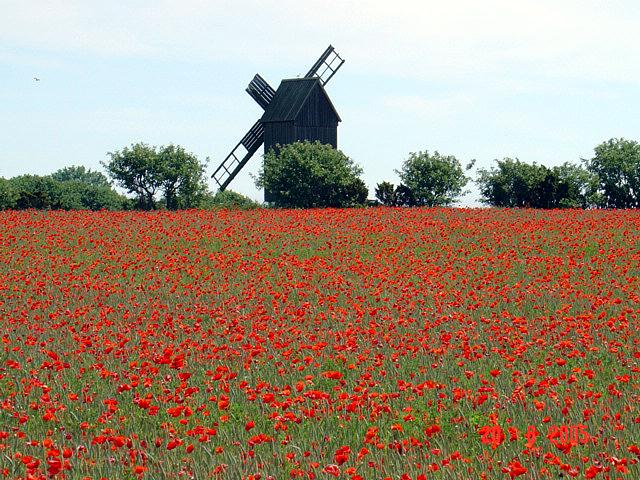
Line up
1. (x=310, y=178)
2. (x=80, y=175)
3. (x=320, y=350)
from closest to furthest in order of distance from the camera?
(x=320, y=350)
(x=310, y=178)
(x=80, y=175)

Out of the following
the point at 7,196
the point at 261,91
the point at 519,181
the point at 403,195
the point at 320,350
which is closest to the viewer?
the point at 320,350

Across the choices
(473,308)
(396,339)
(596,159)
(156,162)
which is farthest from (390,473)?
(596,159)

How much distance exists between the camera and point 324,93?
67562 mm

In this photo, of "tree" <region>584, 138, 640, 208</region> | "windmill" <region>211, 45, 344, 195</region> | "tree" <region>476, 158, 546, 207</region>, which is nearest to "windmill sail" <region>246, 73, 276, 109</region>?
"windmill" <region>211, 45, 344, 195</region>

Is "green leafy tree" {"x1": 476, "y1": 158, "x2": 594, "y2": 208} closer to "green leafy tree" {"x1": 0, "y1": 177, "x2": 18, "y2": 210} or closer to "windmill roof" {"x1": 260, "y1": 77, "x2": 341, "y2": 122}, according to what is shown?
"windmill roof" {"x1": 260, "y1": 77, "x2": 341, "y2": 122}

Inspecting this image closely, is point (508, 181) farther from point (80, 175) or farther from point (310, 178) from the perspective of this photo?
point (80, 175)

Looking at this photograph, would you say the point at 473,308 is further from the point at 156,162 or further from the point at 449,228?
the point at 156,162

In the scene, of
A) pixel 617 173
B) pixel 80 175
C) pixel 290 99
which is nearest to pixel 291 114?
pixel 290 99

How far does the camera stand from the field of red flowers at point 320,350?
731 cm

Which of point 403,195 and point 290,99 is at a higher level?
point 290,99

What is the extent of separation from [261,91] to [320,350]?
6030 cm

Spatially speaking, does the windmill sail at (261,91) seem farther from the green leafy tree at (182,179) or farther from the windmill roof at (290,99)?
the green leafy tree at (182,179)

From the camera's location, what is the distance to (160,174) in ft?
257

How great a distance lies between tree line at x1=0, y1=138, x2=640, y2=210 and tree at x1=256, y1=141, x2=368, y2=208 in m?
0.07
